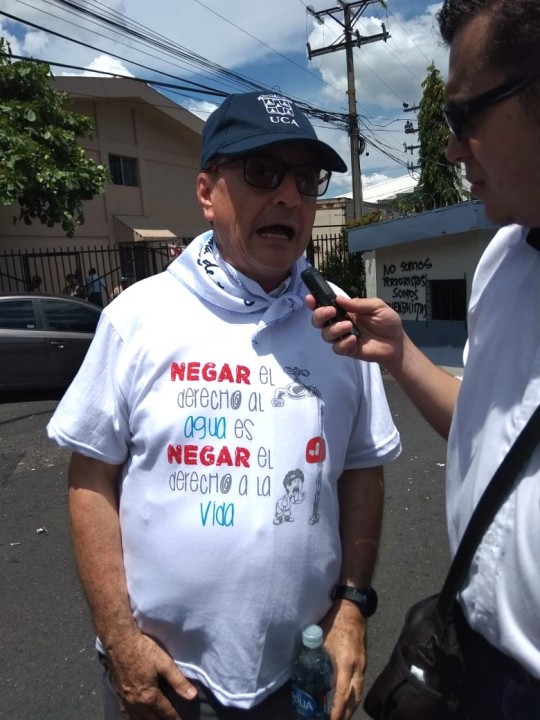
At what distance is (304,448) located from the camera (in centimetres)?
142

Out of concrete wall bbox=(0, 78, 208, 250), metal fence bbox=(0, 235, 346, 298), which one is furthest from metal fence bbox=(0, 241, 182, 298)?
concrete wall bbox=(0, 78, 208, 250)

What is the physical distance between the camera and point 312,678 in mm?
1348

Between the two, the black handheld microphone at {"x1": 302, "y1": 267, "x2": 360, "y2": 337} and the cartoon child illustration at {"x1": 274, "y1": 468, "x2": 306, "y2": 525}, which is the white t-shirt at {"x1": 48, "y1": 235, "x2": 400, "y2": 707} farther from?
the black handheld microphone at {"x1": 302, "y1": 267, "x2": 360, "y2": 337}

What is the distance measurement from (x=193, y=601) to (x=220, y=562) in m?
0.12

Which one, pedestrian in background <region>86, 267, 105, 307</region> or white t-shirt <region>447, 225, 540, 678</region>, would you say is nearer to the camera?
white t-shirt <region>447, 225, 540, 678</region>

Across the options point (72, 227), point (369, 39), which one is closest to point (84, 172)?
point (72, 227)

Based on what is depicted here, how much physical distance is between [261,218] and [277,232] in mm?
57

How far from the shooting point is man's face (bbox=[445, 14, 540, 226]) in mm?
1024

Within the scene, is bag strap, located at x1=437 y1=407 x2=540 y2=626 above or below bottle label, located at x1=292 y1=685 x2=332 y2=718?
above

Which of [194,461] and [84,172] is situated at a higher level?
[84,172]

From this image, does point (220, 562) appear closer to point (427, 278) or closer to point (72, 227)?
point (427, 278)

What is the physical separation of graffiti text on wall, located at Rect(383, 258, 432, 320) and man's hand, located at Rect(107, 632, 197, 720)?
32.1ft

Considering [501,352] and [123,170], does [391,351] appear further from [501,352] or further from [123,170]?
[123,170]

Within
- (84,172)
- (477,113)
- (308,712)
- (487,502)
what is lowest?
(308,712)
